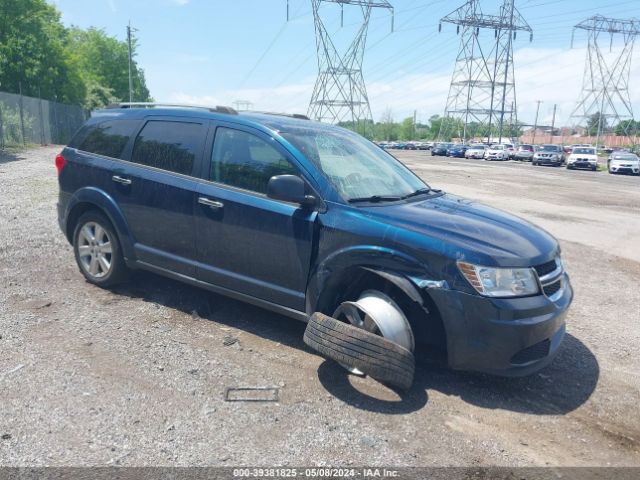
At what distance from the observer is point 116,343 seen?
411 centimetres

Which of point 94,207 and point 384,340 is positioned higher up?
point 94,207

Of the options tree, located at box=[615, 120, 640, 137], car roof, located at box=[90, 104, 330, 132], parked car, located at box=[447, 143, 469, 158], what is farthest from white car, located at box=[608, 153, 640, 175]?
tree, located at box=[615, 120, 640, 137]

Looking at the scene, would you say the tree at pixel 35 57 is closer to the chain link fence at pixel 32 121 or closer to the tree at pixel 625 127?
the chain link fence at pixel 32 121

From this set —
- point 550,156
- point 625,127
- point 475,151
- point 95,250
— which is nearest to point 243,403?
point 95,250

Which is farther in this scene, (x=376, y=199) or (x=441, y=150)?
(x=441, y=150)

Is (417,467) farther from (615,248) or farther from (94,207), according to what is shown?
(615,248)

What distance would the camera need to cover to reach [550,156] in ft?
140

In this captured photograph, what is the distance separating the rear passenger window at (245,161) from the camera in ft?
13.7

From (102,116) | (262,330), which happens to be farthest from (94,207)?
(262,330)

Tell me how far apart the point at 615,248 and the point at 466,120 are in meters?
75.9

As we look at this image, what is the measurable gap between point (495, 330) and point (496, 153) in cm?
5185

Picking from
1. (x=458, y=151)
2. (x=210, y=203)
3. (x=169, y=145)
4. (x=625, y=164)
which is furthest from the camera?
(x=458, y=151)

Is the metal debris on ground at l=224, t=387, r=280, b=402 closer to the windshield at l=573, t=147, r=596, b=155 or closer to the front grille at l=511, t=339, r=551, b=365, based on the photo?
the front grille at l=511, t=339, r=551, b=365

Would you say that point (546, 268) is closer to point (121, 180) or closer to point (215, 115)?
point (215, 115)
